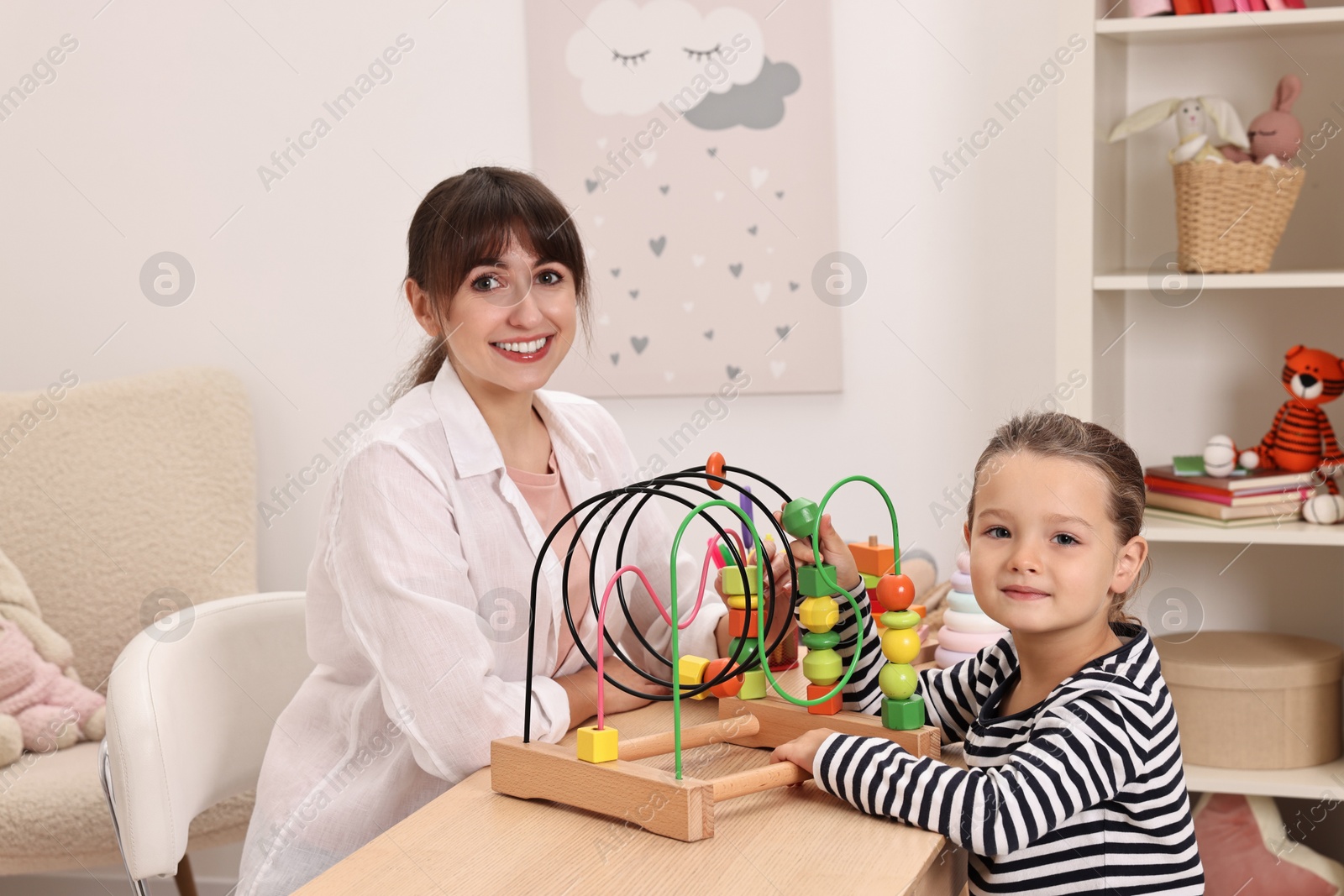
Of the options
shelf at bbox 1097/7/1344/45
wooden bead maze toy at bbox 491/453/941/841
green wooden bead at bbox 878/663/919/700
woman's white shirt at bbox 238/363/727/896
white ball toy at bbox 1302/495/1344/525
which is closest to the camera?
wooden bead maze toy at bbox 491/453/941/841

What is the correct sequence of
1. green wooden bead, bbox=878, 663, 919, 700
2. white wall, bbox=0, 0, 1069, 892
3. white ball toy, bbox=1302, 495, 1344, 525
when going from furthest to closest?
white wall, bbox=0, 0, 1069, 892, white ball toy, bbox=1302, 495, 1344, 525, green wooden bead, bbox=878, 663, 919, 700

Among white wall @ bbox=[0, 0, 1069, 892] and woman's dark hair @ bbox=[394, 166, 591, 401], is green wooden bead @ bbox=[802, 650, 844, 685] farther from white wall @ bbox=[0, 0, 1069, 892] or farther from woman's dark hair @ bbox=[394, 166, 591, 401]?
white wall @ bbox=[0, 0, 1069, 892]

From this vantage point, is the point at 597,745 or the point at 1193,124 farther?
the point at 1193,124

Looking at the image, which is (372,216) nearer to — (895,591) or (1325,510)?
(895,591)

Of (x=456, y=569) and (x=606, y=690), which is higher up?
(x=456, y=569)

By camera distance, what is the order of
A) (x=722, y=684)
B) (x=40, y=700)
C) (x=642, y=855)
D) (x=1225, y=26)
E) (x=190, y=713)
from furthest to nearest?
1. (x=40, y=700)
2. (x=1225, y=26)
3. (x=190, y=713)
4. (x=722, y=684)
5. (x=642, y=855)

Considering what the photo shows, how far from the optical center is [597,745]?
1.04 metres

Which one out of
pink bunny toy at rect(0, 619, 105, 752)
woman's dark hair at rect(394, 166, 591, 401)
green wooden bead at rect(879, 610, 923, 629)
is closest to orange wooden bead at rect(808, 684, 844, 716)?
green wooden bead at rect(879, 610, 923, 629)

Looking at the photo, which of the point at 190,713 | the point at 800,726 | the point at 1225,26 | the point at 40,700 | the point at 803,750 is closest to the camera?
the point at 803,750

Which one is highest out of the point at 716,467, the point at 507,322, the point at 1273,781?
the point at 507,322

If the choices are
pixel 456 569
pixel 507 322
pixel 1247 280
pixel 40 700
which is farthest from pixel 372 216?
pixel 1247 280

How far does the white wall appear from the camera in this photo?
7.38 feet

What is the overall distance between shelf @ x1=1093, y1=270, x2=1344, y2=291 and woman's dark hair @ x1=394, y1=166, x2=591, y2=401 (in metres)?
0.98

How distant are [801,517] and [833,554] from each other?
69 mm
